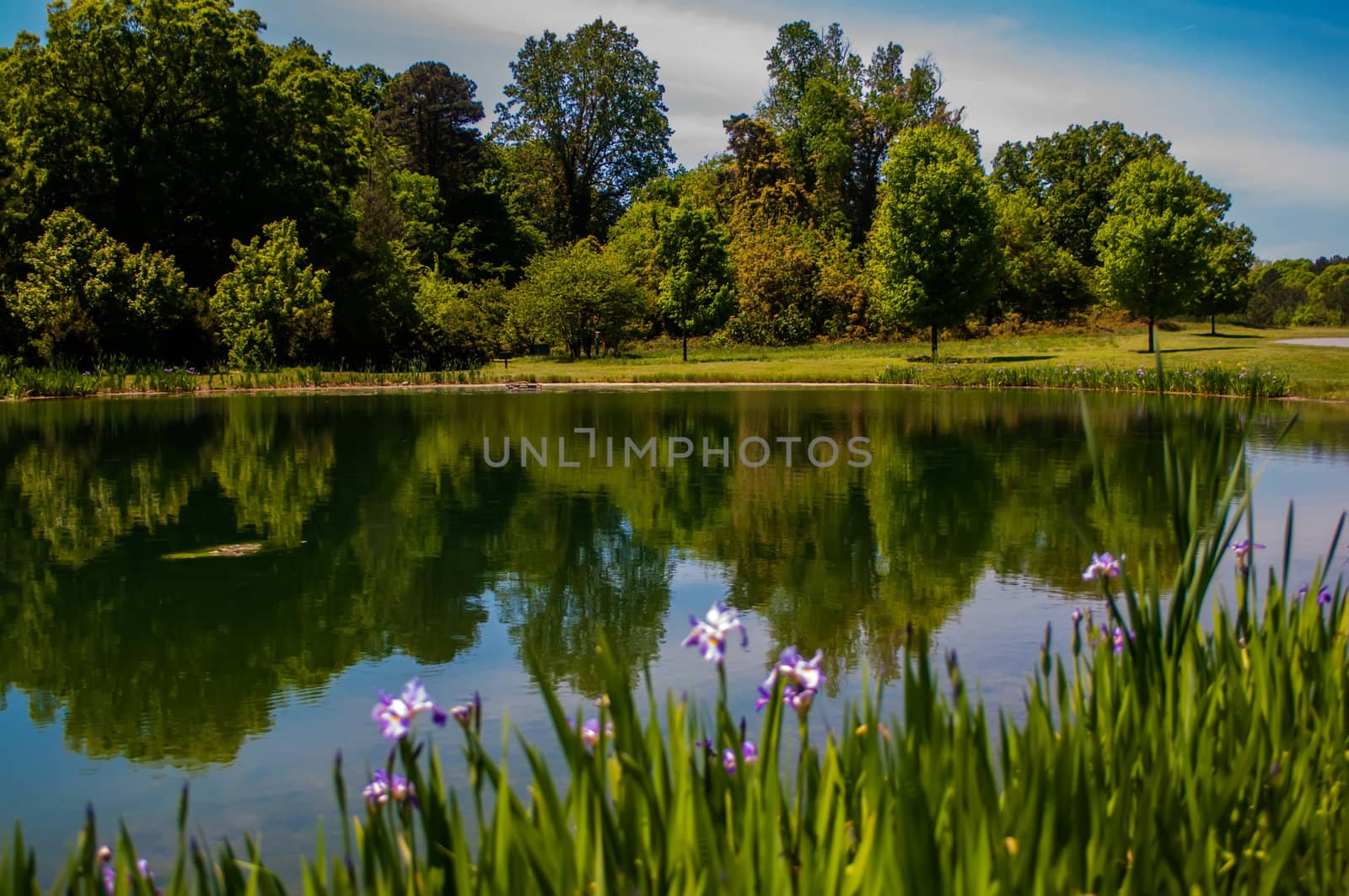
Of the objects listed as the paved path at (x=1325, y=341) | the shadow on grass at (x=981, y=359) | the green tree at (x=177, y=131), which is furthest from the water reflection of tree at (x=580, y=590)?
the paved path at (x=1325, y=341)

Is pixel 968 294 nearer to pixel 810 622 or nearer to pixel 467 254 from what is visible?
pixel 467 254

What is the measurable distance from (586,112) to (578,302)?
67.9 ft

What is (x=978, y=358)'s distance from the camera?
38.3m

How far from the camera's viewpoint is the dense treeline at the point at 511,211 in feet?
102

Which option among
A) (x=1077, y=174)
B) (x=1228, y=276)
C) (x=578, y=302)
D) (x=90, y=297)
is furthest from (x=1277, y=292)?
(x=90, y=297)

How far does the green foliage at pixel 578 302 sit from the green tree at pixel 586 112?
16.4 m

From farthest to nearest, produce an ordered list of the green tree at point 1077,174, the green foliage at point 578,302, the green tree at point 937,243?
1. the green tree at point 1077,174
2. the green foliage at point 578,302
3. the green tree at point 937,243

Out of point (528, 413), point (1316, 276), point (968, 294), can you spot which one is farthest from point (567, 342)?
point (1316, 276)

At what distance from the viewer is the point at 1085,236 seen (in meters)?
53.7

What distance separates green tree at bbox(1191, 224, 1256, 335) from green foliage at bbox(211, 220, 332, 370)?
31964 millimetres

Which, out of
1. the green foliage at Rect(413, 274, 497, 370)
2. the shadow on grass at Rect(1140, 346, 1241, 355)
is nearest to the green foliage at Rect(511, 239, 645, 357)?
the green foliage at Rect(413, 274, 497, 370)

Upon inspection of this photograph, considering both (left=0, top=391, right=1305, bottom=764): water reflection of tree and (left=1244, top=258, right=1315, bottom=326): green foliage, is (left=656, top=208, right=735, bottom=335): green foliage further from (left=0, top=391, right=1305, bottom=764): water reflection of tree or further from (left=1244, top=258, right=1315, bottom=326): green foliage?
(left=0, top=391, right=1305, bottom=764): water reflection of tree

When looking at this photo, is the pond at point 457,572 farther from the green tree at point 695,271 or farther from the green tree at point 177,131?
the green tree at point 695,271

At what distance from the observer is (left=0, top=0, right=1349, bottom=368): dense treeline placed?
102ft
